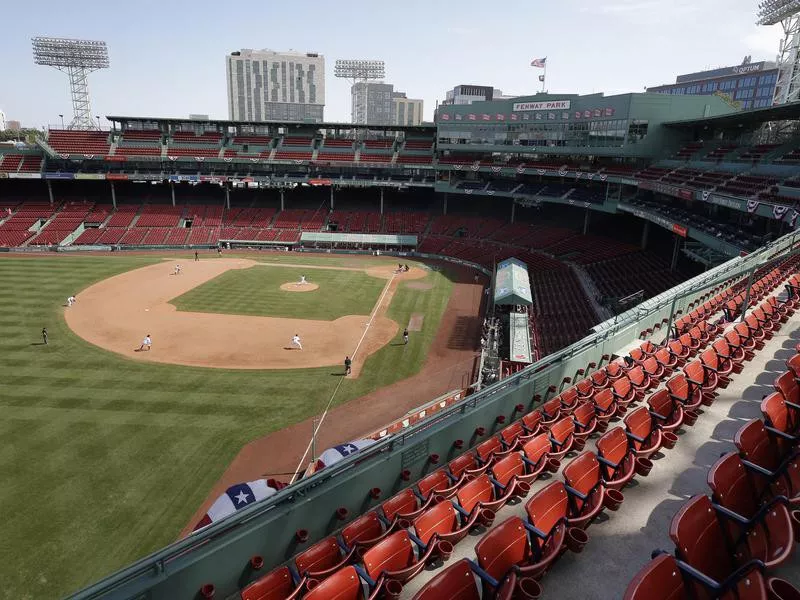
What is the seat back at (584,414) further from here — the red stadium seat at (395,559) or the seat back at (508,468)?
the red stadium seat at (395,559)

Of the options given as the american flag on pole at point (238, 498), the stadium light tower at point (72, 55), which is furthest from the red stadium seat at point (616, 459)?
the stadium light tower at point (72, 55)

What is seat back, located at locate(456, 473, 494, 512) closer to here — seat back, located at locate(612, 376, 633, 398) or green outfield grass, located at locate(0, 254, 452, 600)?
seat back, located at locate(612, 376, 633, 398)

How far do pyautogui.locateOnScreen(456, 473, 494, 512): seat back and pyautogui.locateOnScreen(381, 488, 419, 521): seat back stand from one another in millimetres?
884

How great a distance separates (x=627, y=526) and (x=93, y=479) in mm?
16750

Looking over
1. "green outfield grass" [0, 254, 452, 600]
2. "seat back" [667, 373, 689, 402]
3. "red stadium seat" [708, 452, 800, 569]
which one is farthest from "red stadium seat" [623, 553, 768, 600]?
"green outfield grass" [0, 254, 452, 600]

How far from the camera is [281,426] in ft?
67.5

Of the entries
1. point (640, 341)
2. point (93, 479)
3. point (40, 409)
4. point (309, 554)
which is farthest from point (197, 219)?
point (309, 554)

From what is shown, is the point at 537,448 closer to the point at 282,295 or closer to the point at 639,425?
the point at 639,425

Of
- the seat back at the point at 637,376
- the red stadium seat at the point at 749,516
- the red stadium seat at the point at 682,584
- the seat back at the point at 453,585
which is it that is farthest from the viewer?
the seat back at the point at 637,376

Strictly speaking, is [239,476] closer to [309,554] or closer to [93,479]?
[93,479]

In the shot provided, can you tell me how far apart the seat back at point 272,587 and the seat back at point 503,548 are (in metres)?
2.42

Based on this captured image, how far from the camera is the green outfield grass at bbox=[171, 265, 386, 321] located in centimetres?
3625

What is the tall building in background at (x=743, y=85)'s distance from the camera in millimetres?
108250

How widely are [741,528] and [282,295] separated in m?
37.6
